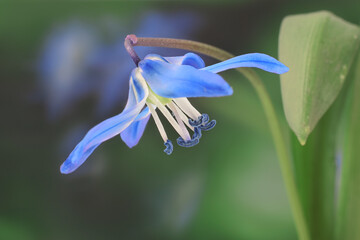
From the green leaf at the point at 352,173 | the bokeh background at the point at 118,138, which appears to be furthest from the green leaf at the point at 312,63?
the bokeh background at the point at 118,138

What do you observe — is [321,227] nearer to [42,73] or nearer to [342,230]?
[342,230]

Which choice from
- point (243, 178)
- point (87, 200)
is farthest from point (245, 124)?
point (87, 200)

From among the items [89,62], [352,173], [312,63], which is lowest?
[352,173]

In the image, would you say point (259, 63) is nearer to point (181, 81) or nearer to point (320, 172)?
point (181, 81)

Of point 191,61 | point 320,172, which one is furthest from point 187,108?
Answer: point 320,172

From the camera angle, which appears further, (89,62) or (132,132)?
(89,62)

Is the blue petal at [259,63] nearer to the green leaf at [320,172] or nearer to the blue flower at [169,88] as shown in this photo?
the blue flower at [169,88]

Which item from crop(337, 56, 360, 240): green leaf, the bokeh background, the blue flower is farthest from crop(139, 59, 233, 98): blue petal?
the bokeh background
